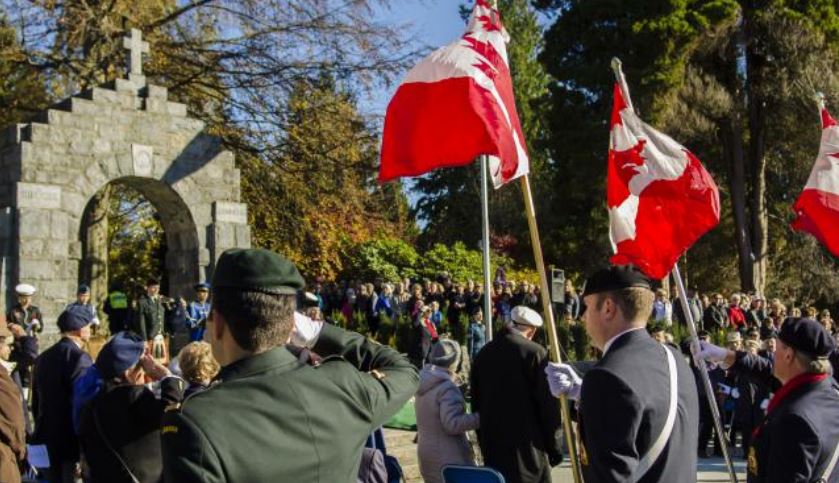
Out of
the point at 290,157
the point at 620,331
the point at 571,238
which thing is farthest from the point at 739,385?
the point at 571,238

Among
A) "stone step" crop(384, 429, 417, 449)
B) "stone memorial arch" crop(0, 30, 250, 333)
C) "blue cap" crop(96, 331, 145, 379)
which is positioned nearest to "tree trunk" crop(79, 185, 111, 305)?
"stone memorial arch" crop(0, 30, 250, 333)

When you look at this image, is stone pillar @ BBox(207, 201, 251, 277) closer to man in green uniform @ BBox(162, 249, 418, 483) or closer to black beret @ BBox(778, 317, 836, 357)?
black beret @ BBox(778, 317, 836, 357)

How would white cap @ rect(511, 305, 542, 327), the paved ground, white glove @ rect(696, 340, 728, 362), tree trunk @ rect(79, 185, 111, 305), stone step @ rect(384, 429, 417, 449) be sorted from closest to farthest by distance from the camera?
white glove @ rect(696, 340, 728, 362), white cap @ rect(511, 305, 542, 327), stone step @ rect(384, 429, 417, 449), the paved ground, tree trunk @ rect(79, 185, 111, 305)

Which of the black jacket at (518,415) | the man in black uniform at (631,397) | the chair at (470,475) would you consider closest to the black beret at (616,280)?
the man in black uniform at (631,397)

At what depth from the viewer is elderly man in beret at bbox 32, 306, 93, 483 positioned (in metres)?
6.18

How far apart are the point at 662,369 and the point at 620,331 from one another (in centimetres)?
22

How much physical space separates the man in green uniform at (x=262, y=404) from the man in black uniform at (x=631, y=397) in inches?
35.5

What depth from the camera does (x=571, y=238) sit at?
29109 millimetres

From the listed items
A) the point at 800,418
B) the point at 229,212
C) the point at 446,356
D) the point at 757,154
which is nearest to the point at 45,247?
the point at 229,212

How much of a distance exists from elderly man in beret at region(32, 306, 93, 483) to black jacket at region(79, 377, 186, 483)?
1.70 m

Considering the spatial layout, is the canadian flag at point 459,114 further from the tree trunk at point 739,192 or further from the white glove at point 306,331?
the tree trunk at point 739,192

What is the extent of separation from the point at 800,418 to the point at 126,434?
3051mm

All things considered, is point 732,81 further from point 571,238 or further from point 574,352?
point 574,352

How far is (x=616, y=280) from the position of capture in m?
3.50
